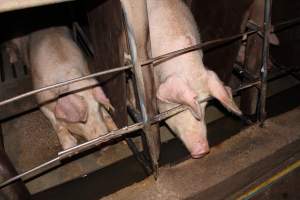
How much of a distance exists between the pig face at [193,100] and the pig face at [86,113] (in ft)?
1.82

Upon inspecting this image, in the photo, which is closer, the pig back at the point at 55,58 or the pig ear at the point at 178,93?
the pig ear at the point at 178,93

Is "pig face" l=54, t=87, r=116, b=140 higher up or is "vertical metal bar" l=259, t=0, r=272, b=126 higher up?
"vertical metal bar" l=259, t=0, r=272, b=126

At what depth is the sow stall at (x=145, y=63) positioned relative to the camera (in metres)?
1.74

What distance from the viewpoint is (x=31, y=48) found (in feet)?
10.1

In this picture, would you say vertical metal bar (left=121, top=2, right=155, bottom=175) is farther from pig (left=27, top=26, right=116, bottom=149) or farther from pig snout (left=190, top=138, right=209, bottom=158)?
pig (left=27, top=26, right=116, bottom=149)

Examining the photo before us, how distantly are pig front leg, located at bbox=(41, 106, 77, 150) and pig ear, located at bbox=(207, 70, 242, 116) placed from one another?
48.6 inches

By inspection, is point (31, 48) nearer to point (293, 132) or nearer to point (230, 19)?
point (230, 19)

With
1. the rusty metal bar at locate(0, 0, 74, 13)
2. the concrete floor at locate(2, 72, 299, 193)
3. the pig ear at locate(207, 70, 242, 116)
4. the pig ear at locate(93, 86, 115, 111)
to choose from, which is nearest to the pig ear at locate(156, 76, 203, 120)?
the pig ear at locate(207, 70, 242, 116)

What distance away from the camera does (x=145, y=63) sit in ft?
5.52

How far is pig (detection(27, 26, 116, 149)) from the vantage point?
2.50 meters

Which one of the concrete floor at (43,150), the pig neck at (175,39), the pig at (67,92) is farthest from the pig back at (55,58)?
the pig neck at (175,39)

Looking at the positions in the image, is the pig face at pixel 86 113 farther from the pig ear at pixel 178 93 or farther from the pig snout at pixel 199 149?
the pig snout at pixel 199 149

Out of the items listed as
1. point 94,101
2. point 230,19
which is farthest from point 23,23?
point 230,19

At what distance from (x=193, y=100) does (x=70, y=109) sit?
91 centimetres
